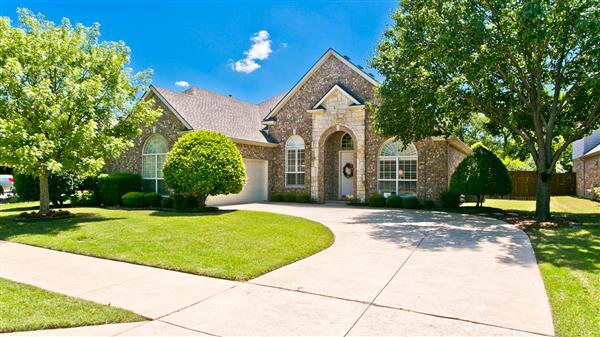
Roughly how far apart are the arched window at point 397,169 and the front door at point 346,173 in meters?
2.13

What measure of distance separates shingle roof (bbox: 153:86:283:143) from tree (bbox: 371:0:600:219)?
8070 mm

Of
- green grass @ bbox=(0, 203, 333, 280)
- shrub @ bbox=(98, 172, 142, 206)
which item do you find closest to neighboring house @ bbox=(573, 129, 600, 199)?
green grass @ bbox=(0, 203, 333, 280)

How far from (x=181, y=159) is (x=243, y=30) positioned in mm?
7566

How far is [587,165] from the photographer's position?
78.5 ft

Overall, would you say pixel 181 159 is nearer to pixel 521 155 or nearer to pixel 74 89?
pixel 74 89

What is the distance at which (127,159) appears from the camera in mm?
19875

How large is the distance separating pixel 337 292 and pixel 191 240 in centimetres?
460

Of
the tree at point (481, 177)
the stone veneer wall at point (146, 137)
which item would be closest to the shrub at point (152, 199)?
the stone veneer wall at point (146, 137)

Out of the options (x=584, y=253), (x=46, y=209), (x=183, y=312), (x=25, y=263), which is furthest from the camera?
(x=46, y=209)

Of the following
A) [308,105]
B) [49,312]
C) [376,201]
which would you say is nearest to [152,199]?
[308,105]

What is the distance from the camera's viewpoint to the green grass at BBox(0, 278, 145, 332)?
3838 millimetres

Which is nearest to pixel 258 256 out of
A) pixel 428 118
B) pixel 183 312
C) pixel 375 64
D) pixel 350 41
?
pixel 183 312

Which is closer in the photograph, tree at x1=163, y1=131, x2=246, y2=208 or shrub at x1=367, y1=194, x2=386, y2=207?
tree at x1=163, y1=131, x2=246, y2=208

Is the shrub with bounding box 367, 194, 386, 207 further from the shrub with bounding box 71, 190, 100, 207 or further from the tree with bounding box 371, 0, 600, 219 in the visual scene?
the shrub with bounding box 71, 190, 100, 207
